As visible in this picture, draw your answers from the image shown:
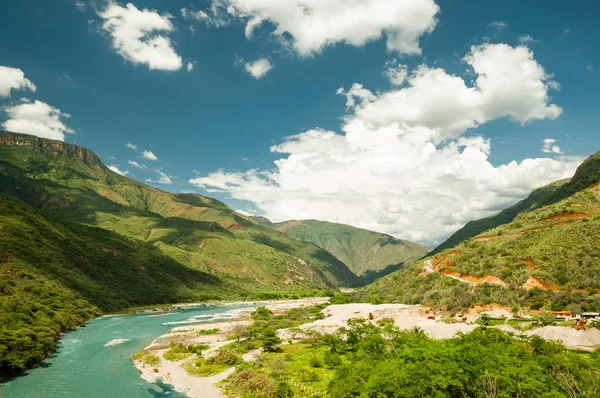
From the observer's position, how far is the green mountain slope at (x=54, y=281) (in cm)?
6266

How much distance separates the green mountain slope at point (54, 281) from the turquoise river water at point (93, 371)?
11.1ft

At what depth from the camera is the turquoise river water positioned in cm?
4794

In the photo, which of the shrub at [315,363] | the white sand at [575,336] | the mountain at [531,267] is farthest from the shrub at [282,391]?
the mountain at [531,267]

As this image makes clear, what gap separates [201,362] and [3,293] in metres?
53.1

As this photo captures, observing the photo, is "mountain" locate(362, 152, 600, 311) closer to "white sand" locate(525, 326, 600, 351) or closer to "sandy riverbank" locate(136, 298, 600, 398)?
"sandy riverbank" locate(136, 298, 600, 398)

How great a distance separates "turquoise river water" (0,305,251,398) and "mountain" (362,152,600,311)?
7053 cm

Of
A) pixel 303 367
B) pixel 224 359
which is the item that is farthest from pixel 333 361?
pixel 224 359

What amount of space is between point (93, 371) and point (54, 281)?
66.5 meters

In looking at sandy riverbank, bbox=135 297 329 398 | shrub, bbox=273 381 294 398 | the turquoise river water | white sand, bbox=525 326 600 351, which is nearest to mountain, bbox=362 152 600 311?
white sand, bbox=525 326 600 351

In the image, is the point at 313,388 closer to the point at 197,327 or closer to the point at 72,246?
the point at 197,327

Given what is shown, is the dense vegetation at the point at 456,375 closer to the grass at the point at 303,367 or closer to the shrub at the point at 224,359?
the grass at the point at 303,367

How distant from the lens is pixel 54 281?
109m

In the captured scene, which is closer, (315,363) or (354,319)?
(315,363)

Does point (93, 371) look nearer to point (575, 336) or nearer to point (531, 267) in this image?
point (575, 336)
